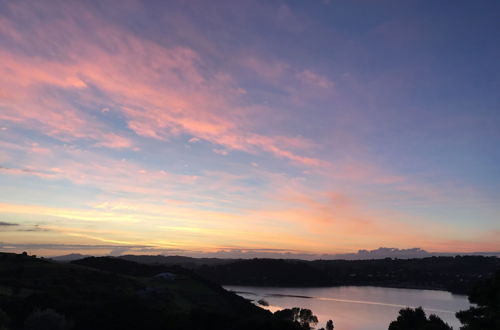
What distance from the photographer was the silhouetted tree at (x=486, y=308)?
26.2 meters

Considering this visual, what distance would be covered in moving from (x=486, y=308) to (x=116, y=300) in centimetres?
4878

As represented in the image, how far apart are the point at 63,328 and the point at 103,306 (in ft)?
38.7

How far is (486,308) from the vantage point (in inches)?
1070

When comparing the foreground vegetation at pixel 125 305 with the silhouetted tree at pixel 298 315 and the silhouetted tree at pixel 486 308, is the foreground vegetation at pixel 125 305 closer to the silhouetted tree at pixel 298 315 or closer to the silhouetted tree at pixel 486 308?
the silhouetted tree at pixel 486 308

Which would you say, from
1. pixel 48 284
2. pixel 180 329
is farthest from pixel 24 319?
pixel 48 284

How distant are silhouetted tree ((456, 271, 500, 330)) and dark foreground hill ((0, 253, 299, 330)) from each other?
26626mm

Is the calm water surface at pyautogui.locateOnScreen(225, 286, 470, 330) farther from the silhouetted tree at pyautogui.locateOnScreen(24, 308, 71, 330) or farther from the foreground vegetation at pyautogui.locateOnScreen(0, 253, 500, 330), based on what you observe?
the silhouetted tree at pyautogui.locateOnScreen(24, 308, 71, 330)

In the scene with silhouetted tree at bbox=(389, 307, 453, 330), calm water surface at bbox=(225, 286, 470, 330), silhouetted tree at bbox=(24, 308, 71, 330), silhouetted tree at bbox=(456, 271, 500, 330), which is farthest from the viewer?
calm water surface at bbox=(225, 286, 470, 330)

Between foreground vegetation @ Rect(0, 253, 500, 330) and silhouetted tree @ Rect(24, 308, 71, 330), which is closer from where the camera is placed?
foreground vegetation @ Rect(0, 253, 500, 330)

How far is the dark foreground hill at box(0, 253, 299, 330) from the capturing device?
48656 millimetres

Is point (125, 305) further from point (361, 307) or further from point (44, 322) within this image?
point (361, 307)

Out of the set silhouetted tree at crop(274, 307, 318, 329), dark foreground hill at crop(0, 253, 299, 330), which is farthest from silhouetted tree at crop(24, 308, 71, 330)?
silhouetted tree at crop(274, 307, 318, 329)

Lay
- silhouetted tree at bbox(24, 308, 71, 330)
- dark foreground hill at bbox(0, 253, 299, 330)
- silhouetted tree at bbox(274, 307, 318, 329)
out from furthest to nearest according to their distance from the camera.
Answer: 1. silhouetted tree at bbox(274, 307, 318, 329)
2. dark foreground hill at bbox(0, 253, 299, 330)
3. silhouetted tree at bbox(24, 308, 71, 330)

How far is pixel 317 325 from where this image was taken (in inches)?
3905
